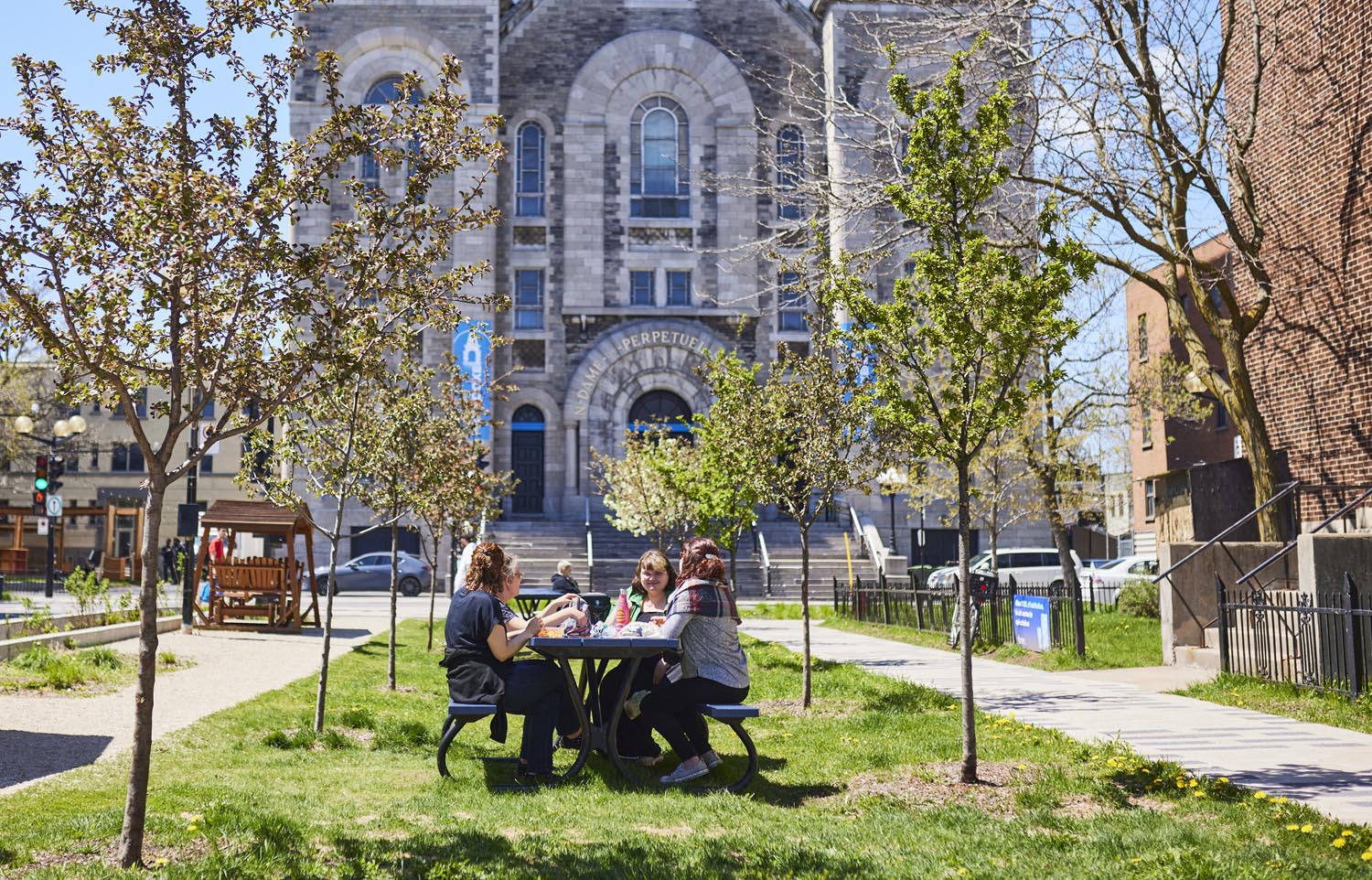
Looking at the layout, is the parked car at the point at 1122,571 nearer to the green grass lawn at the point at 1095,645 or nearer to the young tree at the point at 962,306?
the green grass lawn at the point at 1095,645

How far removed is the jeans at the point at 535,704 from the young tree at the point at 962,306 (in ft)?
9.19

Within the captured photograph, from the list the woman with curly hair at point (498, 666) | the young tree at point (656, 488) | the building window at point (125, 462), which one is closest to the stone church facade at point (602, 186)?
the young tree at point (656, 488)

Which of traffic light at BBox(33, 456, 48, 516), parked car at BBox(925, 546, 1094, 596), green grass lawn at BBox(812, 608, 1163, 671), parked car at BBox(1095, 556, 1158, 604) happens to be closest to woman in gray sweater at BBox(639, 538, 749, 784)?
green grass lawn at BBox(812, 608, 1163, 671)

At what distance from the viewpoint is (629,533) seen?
40.6 m

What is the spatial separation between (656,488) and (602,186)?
1723 centimetres

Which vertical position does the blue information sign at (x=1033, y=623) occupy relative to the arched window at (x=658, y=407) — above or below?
below

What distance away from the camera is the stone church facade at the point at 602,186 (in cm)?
4303

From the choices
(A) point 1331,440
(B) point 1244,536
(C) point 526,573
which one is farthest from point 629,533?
(A) point 1331,440

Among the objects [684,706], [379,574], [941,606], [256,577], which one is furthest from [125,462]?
[684,706]

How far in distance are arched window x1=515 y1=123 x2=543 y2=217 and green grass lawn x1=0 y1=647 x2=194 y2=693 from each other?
30208 mm

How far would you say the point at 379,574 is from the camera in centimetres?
4238

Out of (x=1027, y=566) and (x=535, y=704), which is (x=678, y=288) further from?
(x=535, y=704)

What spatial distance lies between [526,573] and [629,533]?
193 inches

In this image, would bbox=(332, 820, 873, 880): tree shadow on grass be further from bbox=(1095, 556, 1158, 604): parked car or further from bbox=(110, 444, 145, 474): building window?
bbox=(110, 444, 145, 474): building window
